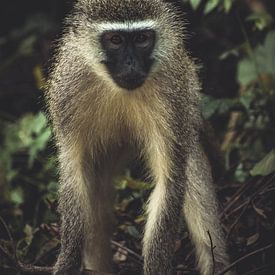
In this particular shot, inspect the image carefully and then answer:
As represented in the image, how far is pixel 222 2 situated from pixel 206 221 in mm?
2368

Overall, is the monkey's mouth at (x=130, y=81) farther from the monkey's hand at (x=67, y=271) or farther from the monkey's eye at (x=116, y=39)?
the monkey's hand at (x=67, y=271)

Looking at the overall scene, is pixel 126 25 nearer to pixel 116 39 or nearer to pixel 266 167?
pixel 116 39

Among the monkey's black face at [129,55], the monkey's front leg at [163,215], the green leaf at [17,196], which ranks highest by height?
the monkey's black face at [129,55]

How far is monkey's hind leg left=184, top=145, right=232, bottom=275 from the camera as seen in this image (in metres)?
6.55

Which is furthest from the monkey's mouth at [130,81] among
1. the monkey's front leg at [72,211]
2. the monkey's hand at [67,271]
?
the monkey's hand at [67,271]

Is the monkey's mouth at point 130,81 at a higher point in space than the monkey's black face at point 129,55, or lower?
lower

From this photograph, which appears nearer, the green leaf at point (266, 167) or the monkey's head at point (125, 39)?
the monkey's head at point (125, 39)

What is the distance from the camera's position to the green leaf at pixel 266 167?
6480mm

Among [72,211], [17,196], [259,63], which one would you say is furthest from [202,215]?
[259,63]

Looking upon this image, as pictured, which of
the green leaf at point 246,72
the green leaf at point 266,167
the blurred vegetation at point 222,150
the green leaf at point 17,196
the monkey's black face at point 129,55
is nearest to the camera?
the monkey's black face at point 129,55

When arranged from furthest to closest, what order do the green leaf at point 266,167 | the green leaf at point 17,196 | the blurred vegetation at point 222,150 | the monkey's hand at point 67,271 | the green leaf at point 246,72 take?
the green leaf at point 246,72
the green leaf at point 17,196
the blurred vegetation at point 222,150
the green leaf at point 266,167
the monkey's hand at point 67,271

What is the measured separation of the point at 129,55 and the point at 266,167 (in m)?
1.63

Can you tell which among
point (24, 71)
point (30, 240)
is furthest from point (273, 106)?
point (24, 71)

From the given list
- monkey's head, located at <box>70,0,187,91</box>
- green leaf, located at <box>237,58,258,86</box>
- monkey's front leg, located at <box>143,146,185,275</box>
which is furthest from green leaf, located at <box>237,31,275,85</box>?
monkey's front leg, located at <box>143,146,185,275</box>
